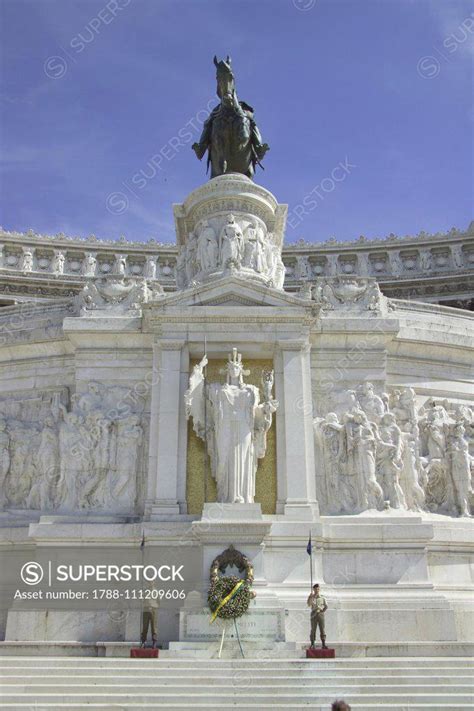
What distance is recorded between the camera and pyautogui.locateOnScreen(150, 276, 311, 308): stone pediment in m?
20.7

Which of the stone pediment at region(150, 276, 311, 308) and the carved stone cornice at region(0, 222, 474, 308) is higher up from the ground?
the carved stone cornice at region(0, 222, 474, 308)

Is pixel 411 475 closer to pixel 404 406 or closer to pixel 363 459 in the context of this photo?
pixel 363 459

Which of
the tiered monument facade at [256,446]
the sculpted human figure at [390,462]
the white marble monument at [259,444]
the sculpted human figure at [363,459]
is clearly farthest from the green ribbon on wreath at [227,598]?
the sculpted human figure at [390,462]

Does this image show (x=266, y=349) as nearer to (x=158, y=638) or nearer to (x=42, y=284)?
(x=158, y=638)

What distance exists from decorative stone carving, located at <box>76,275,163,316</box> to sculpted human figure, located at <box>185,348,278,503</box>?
3607 millimetres

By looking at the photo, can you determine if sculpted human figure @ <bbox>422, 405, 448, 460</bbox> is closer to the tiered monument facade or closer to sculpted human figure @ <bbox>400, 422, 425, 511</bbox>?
the tiered monument facade

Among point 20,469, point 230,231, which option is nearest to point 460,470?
point 230,231

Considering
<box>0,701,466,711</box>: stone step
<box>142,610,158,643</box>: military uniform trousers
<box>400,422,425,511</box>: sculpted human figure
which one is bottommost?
<box>0,701,466,711</box>: stone step

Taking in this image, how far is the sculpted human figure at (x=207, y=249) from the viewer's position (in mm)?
25688

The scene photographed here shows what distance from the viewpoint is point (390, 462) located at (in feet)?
63.7

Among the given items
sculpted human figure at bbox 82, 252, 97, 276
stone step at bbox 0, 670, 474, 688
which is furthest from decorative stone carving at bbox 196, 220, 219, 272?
sculpted human figure at bbox 82, 252, 97, 276

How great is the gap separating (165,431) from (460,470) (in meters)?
8.10

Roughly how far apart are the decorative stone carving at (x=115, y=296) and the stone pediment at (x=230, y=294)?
1637 millimetres

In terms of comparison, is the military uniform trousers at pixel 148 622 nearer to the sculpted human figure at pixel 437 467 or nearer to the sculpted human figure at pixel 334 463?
the sculpted human figure at pixel 334 463
